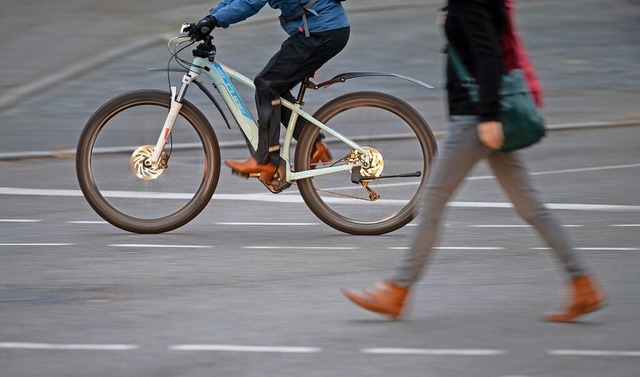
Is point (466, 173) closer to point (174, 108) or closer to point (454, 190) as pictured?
point (454, 190)

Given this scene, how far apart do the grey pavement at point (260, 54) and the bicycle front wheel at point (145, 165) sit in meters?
3.75

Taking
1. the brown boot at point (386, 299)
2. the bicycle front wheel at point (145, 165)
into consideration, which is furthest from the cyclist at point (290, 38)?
the brown boot at point (386, 299)

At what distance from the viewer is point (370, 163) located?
27.7 ft

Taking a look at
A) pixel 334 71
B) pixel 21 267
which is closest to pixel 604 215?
pixel 21 267

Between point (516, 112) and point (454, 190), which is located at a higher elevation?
point (516, 112)

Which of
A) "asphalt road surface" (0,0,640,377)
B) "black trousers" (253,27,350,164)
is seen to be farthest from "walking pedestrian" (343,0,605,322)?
"black trousers" (253,27,350,164)

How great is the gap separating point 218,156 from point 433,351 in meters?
3.19

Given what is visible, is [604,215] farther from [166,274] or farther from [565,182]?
[166,274]

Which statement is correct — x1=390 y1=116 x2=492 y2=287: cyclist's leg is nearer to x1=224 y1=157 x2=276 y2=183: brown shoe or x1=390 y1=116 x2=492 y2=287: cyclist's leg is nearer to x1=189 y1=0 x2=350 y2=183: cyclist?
x1=189 y1=0 x2=350 y2=183: cyclist

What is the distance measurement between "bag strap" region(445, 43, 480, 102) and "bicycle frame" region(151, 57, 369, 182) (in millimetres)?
2538

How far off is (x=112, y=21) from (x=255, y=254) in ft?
45.5

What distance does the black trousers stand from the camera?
8.02 meters

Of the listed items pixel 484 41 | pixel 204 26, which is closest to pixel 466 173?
pixel 484 41

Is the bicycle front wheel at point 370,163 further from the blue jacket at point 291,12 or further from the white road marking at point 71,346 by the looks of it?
the white road marking at point 71,346
